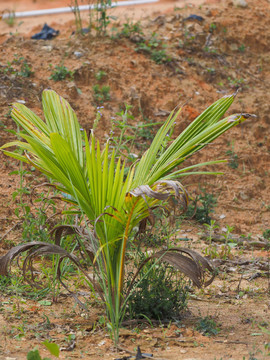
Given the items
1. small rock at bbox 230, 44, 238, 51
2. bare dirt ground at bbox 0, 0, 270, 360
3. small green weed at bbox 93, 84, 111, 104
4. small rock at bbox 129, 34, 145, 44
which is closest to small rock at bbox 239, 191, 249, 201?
bare dirt ground at bbox 0, 0, 270, 360

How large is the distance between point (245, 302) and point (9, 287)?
1624 millimetres

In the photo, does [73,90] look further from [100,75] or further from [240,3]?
[240,3]

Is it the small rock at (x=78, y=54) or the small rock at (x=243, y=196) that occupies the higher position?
the small rock at (x=78, y=54)

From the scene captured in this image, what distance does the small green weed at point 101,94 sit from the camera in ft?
21.9

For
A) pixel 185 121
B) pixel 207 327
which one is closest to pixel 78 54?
pixel 185 121

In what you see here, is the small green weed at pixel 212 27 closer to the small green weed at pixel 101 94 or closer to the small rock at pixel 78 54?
the small rock at pixel 78 54

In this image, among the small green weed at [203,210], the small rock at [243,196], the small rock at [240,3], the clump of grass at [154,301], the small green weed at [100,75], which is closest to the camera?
the clump of grass at [154,301]

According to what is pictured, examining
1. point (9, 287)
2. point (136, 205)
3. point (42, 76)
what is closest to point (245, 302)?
point (136, 205)

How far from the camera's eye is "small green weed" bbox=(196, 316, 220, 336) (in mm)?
3074

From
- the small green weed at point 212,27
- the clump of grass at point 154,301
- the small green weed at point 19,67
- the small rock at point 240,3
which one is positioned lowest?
the clump of grass at point 154,301

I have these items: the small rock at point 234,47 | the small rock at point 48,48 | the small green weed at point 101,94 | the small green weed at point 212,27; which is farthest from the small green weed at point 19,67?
the small rock at point 234,47

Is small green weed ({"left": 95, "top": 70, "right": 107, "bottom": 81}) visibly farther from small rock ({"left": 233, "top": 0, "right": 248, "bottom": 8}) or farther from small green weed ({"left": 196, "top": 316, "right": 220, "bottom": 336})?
small green weed ({"left": 196, "top": 316, "right": 220, "bottom": 336})

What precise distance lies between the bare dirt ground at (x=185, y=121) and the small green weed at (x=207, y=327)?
39 mm

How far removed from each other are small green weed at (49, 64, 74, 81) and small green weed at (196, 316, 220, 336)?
4280 mm
